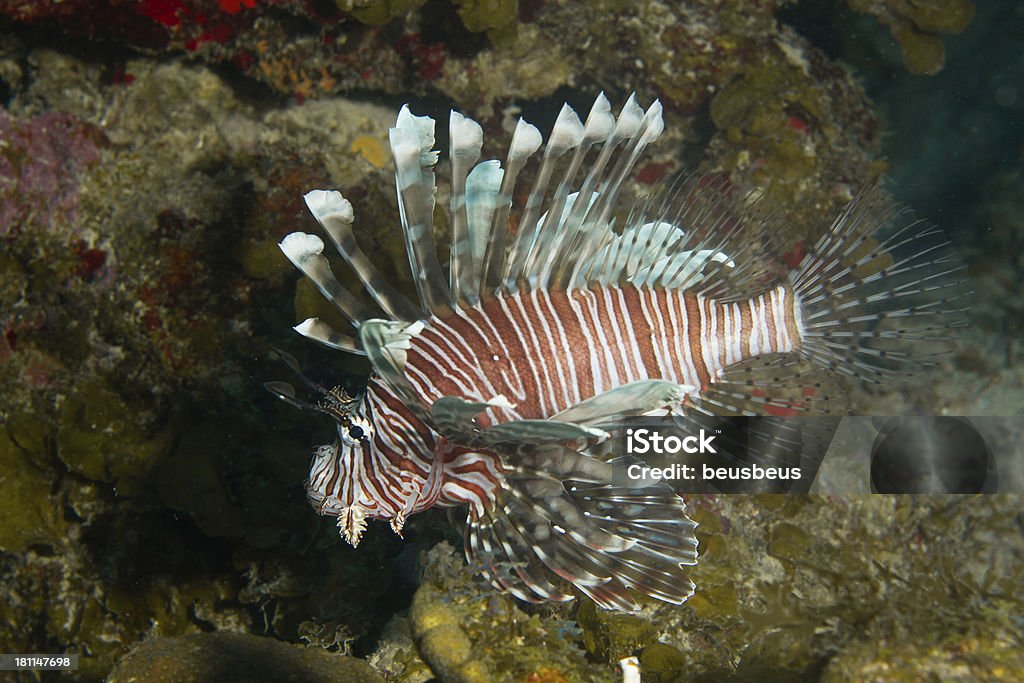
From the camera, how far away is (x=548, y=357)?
2.71 meters

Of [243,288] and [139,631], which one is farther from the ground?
[243,288]

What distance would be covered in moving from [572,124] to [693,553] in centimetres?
185

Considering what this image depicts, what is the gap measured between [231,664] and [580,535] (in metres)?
1.84

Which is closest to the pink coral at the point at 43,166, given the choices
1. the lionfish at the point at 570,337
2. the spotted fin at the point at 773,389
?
the lionfish at the point at 570,337

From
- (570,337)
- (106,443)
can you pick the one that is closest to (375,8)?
(570,337)

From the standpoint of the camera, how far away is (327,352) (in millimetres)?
4191

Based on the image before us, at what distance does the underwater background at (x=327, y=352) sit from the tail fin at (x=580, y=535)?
0.59 meters

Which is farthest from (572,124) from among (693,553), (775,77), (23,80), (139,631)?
(23,80)

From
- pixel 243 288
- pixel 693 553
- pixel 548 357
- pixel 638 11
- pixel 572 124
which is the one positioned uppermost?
pixel 638 11

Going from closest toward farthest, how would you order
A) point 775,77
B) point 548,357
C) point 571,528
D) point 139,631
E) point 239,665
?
point 571,528 < point 548,357 < point 239,665 < point 139,631 < point 775,77

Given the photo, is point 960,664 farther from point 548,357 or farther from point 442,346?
point 442,346

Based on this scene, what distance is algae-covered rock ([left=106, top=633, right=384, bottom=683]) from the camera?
288 centimetres

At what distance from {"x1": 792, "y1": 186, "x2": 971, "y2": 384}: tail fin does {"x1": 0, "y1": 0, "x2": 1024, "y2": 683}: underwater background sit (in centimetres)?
36

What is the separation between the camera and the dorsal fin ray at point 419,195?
8.11 feet
